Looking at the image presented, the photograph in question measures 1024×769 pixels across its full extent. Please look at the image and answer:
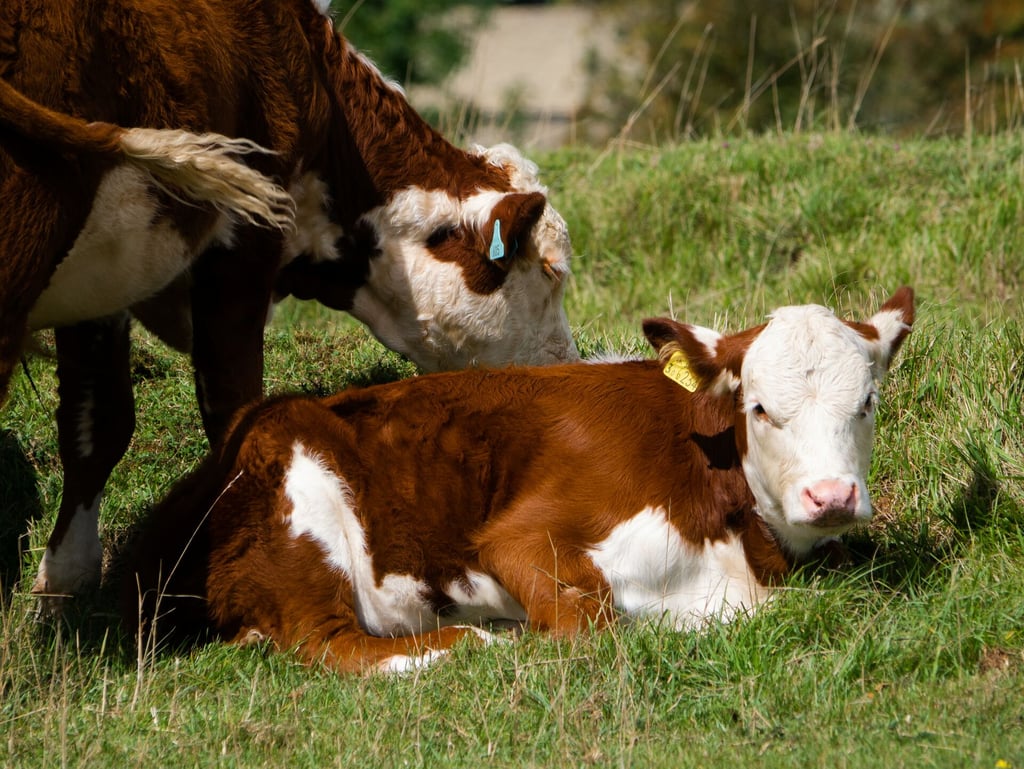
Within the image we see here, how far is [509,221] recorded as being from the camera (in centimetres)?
648

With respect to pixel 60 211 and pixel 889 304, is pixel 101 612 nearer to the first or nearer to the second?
pixel 60 211

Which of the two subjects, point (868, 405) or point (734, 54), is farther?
point (734, 54)

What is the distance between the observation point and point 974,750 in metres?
3.85

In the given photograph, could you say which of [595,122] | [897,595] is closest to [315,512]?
[897,595]

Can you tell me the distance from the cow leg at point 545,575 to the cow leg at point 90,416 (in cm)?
193

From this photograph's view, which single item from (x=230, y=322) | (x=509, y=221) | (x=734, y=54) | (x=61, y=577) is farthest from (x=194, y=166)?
(x=734, y=54)

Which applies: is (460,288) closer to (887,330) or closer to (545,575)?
(545,575)

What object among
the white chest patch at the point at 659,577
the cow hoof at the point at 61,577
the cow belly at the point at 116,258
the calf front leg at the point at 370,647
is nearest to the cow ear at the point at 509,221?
the cow belly at the point at 116,258

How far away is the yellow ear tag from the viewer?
5348mm

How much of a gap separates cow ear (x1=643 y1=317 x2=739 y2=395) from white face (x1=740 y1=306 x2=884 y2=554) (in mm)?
137

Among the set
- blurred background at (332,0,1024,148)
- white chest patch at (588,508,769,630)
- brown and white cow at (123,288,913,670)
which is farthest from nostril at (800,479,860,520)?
blurred background at (332,0,1024,148)

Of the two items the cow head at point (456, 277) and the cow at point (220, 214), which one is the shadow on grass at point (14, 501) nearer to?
the cow at point (220, 214)

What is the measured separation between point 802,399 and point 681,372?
1.88 ft

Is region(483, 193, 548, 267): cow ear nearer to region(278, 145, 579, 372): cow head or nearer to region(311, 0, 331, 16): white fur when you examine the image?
region(278, 145, 579, 372): cow head
